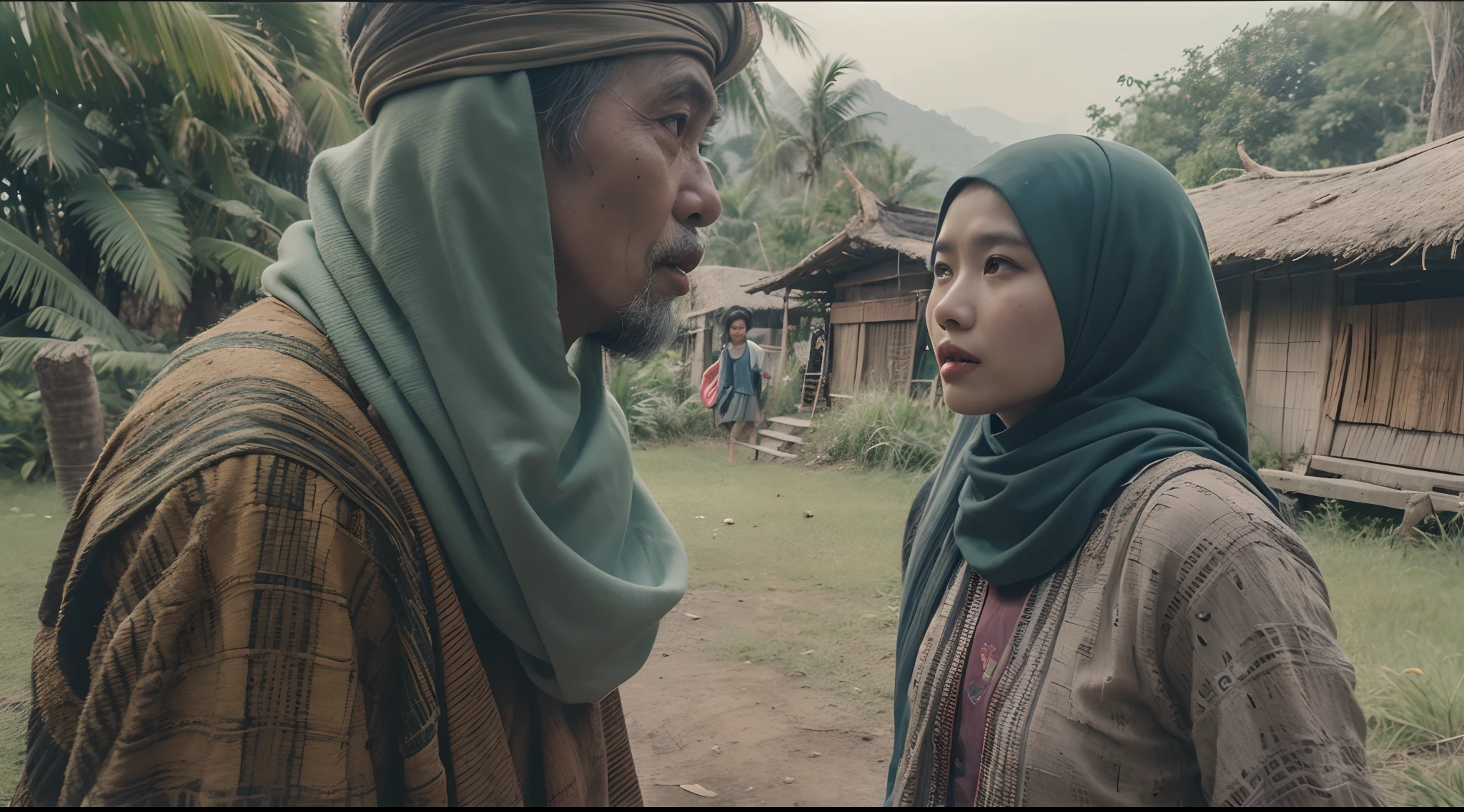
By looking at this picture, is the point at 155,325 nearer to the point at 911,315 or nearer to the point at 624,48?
the point at 624,48

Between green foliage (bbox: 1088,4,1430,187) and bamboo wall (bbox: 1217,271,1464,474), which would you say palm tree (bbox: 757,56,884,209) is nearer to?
green foliage (bbox: 1088,4,1430,187)

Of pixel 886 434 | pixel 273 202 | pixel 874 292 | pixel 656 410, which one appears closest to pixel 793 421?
pixel 656 410

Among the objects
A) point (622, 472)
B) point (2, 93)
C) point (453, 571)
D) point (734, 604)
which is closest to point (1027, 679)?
point (622, 472)

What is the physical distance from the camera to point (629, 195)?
102 centimetres

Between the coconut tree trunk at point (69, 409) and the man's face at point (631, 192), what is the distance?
2.28 meters

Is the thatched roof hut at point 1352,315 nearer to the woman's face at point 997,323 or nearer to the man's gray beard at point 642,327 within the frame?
the woman's face at point 997,323

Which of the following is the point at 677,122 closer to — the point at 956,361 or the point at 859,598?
the point at 956,361

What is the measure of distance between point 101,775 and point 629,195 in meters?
0.78

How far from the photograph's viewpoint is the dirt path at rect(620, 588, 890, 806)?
271cm

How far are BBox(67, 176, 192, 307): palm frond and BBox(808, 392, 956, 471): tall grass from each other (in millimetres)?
7316

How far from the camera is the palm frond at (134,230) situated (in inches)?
123

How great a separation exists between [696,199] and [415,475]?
1.81ft

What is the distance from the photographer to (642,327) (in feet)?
3.95

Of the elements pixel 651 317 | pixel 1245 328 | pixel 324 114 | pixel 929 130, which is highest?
pixel 324 114
